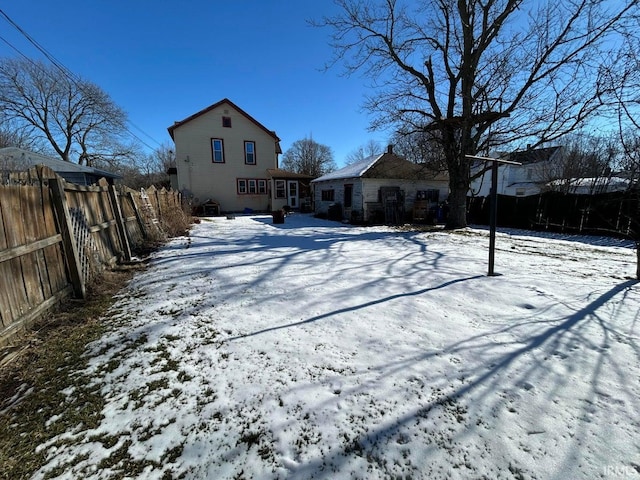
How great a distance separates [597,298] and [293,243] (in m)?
6.70

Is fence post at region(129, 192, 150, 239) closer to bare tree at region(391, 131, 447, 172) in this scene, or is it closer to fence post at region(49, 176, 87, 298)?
fence post at region(49, 176, 87, 298)

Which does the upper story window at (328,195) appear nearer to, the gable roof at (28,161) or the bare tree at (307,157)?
the gable roof at (28,161)

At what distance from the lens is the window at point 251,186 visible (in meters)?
21.0

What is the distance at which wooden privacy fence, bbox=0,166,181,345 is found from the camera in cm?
280

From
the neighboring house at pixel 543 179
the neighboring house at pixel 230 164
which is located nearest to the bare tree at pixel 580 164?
the neighboring house at pixel 543 179

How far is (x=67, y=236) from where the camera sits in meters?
3.80

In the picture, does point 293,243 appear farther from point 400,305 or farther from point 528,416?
point 528,416

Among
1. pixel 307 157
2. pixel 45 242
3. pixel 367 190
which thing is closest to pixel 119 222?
pixel 45 242

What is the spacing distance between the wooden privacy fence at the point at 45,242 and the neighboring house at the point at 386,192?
36.7ft

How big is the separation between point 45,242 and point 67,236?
0.42 metres

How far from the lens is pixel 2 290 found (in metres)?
2.64

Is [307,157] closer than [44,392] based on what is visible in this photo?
No

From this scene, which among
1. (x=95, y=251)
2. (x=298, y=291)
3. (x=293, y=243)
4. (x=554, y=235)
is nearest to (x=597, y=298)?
(x=298, y=291)

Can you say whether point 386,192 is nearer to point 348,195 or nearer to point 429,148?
point 348,195
